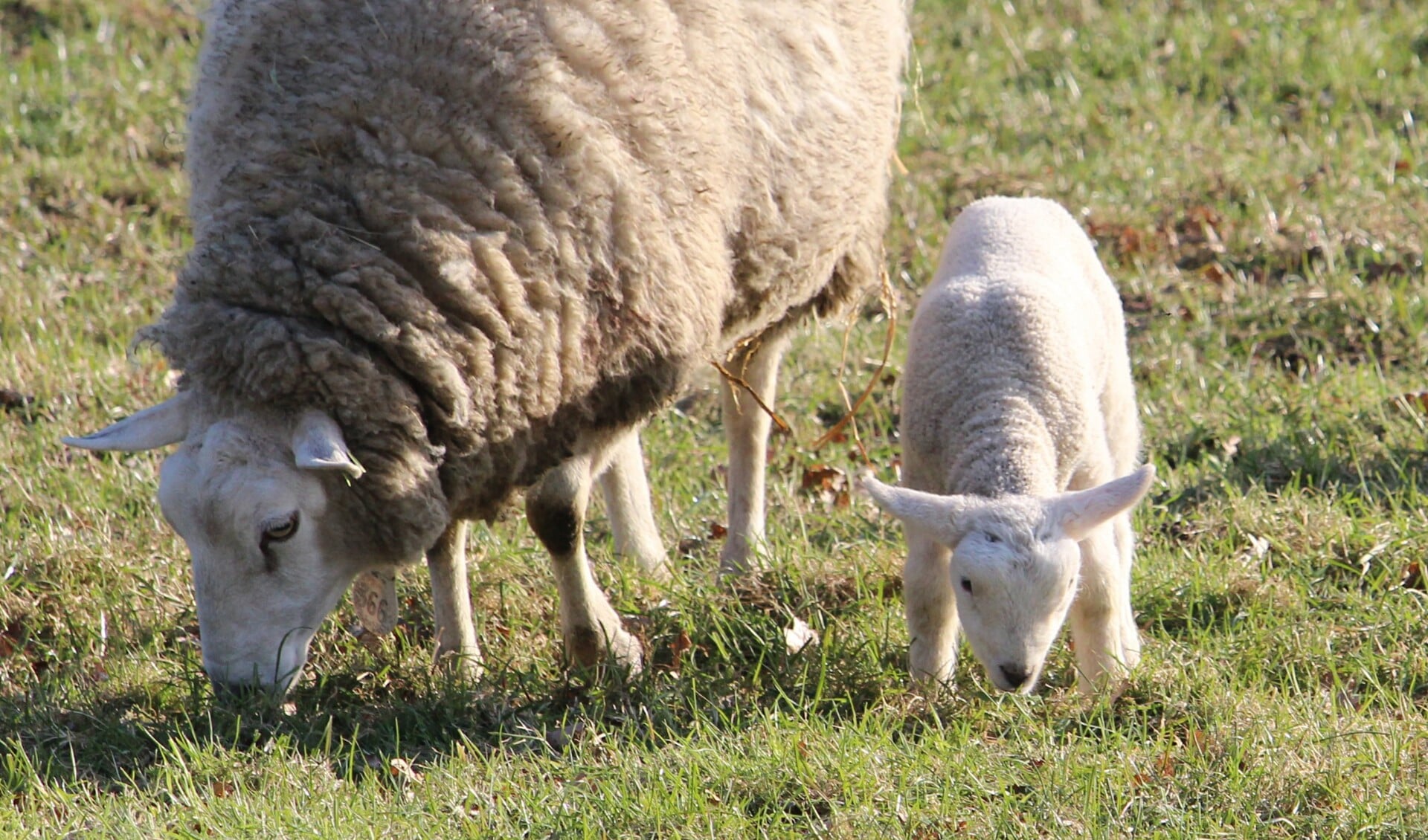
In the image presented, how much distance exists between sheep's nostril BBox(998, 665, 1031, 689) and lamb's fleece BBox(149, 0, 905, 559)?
1074 mm

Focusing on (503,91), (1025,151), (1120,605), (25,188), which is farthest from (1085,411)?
(25,188)

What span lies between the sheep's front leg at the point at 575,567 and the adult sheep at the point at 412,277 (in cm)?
1

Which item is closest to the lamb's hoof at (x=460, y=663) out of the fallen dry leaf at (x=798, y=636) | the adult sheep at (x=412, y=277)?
the adult sheep at (x=412, y=277)

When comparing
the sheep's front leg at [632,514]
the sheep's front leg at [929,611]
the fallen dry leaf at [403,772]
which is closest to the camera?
the fallen dry leaf at [403,772]

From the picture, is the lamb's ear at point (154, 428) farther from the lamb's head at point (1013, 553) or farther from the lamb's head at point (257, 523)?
the lamb's head at point (1013, 553)

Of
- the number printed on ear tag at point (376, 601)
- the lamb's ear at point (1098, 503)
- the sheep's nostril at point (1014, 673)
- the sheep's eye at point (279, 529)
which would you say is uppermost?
the lamb's ear at point (1098, 503)

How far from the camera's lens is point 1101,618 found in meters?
3.59

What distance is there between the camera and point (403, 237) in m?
3.32

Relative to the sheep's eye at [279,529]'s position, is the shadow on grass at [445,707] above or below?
below

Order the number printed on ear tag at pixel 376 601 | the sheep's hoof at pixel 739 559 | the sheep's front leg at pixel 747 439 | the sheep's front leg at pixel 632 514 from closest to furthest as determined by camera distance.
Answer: the number printed on ear tag at pixel 376 601, the sheep's hoof at pixel 739 559, the sheep's front leg at pixel 632 514, the sheep's front leg at pixel 747 439

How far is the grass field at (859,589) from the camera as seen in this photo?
3.16 metres

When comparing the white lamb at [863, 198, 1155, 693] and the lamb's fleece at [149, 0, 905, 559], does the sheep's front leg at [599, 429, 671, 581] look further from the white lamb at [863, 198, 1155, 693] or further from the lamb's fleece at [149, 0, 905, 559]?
the white lamb at [863, 198, 1155, 693]

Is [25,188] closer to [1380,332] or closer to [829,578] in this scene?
[829,578]

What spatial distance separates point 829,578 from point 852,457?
1.04m
